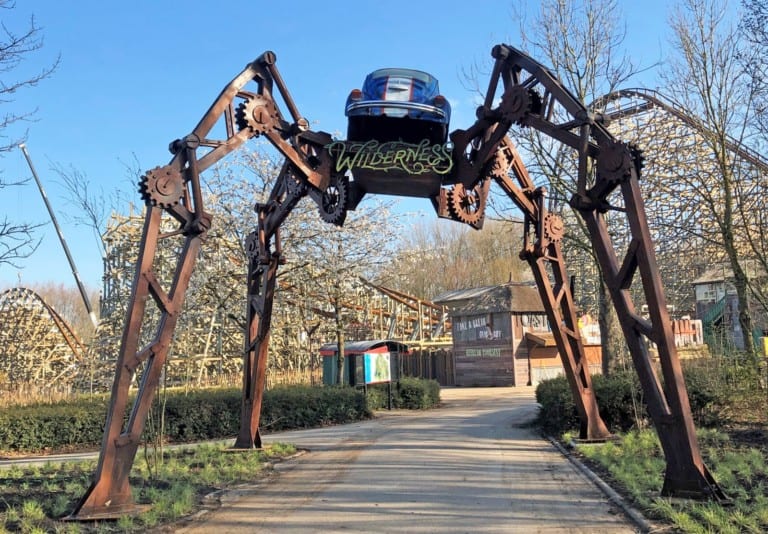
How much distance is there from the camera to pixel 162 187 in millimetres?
6496

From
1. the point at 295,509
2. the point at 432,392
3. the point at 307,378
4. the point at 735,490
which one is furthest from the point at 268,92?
the point at 307,378

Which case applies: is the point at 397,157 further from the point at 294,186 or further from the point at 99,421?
the point at 99,421

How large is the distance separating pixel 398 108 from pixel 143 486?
17.6 feet

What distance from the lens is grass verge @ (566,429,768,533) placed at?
4910mm

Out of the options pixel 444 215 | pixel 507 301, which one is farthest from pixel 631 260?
pixel 507 301

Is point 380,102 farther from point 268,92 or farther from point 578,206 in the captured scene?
point 578,206

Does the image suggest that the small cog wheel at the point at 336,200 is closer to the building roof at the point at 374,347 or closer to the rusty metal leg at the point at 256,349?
the rusty metal leg at the point at 256,349

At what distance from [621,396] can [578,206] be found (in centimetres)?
570

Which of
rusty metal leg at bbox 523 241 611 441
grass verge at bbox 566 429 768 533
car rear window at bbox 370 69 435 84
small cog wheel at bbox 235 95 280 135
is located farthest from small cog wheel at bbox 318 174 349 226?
grass verge at bbox 566 429 768 533

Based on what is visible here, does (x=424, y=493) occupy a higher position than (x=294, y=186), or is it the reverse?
(x=294, y=186)

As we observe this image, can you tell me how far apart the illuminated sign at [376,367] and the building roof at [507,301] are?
13736 mm

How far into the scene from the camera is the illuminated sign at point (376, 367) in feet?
63.7

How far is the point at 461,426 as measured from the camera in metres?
14.0

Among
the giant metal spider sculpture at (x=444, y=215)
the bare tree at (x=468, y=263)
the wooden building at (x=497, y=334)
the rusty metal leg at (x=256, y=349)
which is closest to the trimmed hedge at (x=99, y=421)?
the rusty metal leg at (x=256, y=349)
